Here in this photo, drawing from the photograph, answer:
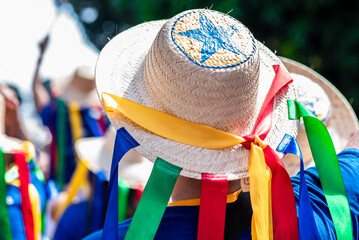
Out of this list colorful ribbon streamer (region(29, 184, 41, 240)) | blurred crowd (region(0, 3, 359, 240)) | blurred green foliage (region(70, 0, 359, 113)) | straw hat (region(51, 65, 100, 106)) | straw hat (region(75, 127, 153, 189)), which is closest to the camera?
blurred crowd (region(0, 3, 359, 240))

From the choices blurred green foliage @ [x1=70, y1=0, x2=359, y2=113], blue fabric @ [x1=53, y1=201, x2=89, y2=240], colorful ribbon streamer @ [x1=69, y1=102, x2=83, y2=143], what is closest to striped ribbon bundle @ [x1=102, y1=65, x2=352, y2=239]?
blue fabric @ [x1=53, y1=201, x2=89, y2=240]

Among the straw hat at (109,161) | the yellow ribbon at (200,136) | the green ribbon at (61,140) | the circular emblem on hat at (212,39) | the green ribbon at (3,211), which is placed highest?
the circular emblem on hat at (212,39)

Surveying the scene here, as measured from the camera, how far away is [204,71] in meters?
1.40

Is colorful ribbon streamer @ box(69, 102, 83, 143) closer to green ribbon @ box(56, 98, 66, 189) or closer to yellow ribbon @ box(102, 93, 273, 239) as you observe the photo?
green ribbon @ box(56, 98, 66, 189)

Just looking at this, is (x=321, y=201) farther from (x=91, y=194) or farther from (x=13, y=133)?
(x=13, y=133)

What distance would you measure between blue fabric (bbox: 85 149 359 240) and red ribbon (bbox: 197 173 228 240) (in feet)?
0.17

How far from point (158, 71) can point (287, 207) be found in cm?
63

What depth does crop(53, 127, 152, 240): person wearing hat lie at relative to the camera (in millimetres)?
2486

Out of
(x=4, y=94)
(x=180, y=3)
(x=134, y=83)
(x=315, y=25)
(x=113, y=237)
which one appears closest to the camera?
(x=113, y=237)

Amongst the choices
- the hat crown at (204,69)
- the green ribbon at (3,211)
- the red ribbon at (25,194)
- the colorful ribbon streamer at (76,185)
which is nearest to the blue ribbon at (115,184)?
the hat crown at (204,69)

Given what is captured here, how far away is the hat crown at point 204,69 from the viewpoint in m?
1.41

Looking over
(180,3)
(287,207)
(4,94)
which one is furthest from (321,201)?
(180,3)

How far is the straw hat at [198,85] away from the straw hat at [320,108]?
68 centimetres

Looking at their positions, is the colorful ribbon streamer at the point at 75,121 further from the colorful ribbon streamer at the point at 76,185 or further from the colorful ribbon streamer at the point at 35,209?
the colorful ribbon streamer at the point at 35,209
